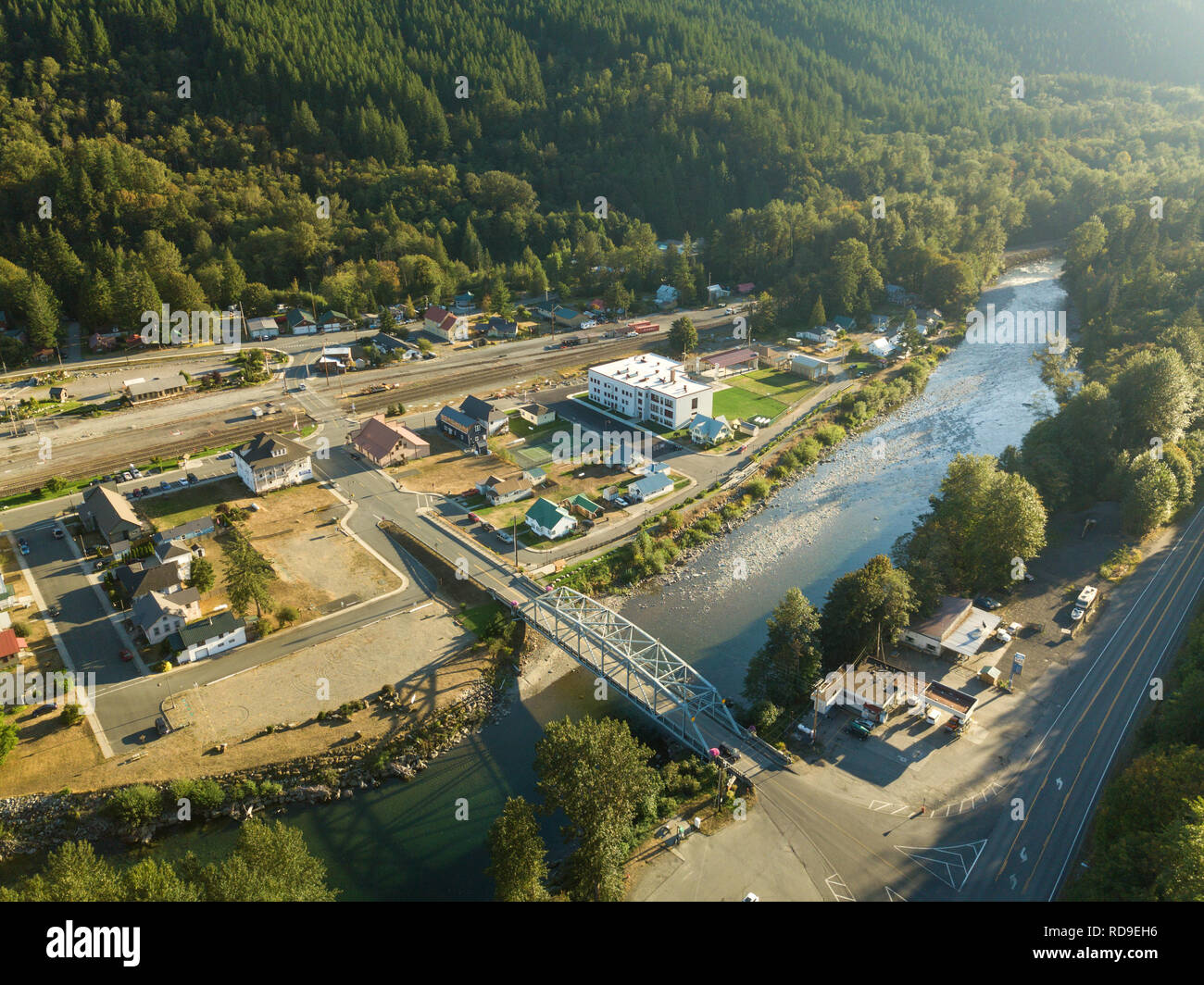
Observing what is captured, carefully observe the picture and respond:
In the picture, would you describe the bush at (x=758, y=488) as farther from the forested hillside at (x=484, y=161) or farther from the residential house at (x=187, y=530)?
the forested hillside at (x=484, y=161)

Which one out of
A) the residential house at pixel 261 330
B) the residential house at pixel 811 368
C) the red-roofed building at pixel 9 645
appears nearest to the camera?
the red-roofed building at pixel 9 645

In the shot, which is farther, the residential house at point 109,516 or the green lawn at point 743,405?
the green lawn at point 743,405

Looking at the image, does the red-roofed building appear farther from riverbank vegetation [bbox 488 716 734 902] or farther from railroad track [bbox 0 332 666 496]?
riverbank vegetation [bbox 488 716 734 902]

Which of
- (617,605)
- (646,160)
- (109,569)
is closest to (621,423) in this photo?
(617,605)

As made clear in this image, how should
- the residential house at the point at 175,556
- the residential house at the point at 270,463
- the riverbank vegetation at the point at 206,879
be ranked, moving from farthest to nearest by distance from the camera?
the residential house at the point at 270,463, the residential house at the point at 175,556, the riverbank vegetation at the point at 206,879

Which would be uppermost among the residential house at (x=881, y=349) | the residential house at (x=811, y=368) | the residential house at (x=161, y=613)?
the residential house at (x=881, y=349)

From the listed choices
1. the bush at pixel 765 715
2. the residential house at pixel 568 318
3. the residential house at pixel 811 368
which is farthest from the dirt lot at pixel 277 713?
the residential house at pixel 568 318
